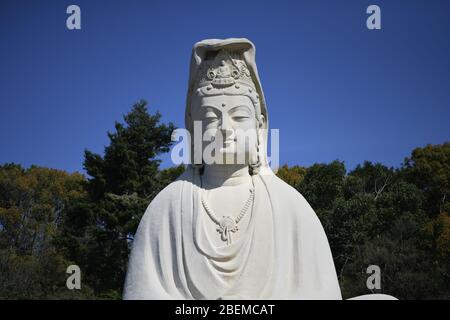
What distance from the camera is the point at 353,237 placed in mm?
24406

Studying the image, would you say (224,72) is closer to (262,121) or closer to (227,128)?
(227,128)

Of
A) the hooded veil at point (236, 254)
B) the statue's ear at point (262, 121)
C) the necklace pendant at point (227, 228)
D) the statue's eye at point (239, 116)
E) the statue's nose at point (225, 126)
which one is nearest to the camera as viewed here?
the hooded veil at point (236, 254)

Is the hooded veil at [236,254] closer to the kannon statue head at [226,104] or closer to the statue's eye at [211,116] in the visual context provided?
the kannon statue head at [226,104]

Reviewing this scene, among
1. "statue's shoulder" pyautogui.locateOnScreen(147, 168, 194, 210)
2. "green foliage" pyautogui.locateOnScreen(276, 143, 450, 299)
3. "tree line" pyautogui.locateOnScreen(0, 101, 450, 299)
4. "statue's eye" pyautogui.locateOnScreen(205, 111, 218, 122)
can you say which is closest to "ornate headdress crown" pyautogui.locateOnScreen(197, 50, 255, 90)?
"statue's eye" pyautogui.locateOnScreen(205, 111, 218, 122)

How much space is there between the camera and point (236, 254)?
636 centimetres

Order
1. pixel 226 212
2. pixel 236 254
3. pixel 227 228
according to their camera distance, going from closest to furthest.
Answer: pixel 236 254, pixel 227 228, pixel 226 212

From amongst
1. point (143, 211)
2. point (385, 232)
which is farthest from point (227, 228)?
point (385, 232)

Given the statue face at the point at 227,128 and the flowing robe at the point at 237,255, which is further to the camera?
the statue face at the point at 227,128

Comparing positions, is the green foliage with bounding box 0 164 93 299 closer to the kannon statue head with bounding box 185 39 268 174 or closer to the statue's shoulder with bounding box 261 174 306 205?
the kannon statue head with bounding box 185 39 268 174

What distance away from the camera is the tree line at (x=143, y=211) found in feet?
77.6

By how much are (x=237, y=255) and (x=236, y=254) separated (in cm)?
2

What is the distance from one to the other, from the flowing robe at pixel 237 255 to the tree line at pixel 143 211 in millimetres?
16627

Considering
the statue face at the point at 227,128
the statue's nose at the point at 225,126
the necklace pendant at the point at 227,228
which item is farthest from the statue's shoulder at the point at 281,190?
the statue's nose at the point at 225,126

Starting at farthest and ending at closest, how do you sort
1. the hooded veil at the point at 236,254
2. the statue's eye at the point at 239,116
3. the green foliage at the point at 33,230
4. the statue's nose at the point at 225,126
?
the green foliage at the point at 33,230
the statue's eye at the point at 239,116
the statue's nose at the point at 225,126
the hooded veil at the point at 236,254
